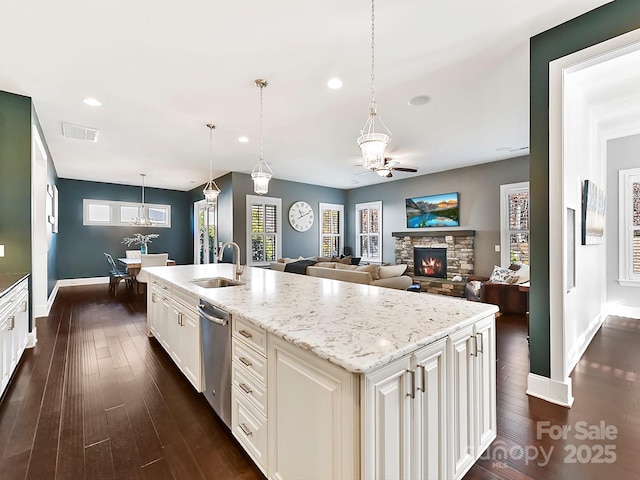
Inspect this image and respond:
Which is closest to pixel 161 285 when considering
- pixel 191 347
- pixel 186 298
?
pixel 186 298

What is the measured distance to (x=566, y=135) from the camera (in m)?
2.30

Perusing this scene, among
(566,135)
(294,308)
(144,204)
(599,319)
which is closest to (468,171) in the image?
(599,319)

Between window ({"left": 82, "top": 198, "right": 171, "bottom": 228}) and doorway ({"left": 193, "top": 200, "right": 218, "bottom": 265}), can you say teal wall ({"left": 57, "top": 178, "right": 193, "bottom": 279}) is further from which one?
doorway ({"left": 193, "top": 200, "right": 218, "bottom": 265})

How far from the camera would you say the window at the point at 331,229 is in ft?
28.2

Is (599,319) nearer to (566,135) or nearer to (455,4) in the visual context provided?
(566,135)

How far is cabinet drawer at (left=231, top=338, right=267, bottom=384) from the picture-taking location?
1.49m

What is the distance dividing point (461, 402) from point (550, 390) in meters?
1.38

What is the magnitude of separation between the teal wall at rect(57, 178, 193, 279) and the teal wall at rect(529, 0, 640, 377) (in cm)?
912

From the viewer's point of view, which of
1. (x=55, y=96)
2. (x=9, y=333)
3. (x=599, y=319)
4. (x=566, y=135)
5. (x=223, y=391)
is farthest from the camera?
(x=599, y=319)

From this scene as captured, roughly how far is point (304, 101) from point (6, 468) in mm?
3605

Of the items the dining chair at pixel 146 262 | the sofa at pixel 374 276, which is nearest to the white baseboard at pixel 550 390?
the sofa at pixel 374 276

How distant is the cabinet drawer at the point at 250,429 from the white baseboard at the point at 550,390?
84.1 inches

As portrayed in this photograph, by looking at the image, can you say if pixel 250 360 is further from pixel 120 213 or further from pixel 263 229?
pixel 120 213

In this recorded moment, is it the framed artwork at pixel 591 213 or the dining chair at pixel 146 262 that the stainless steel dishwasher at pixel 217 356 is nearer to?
the framed artwork at pixel 591 213
